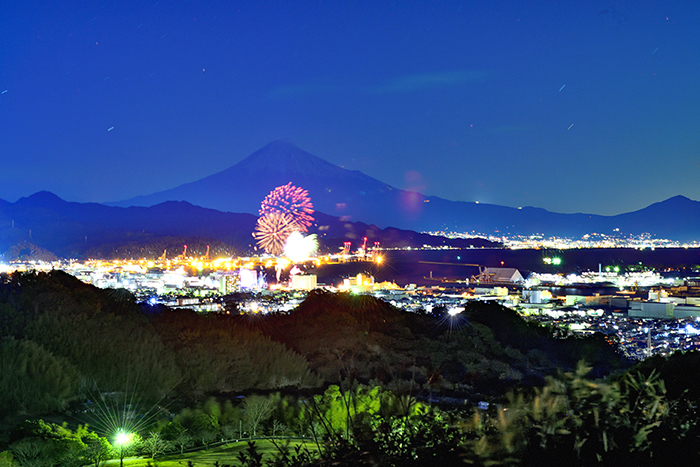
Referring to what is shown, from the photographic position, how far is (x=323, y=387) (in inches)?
468

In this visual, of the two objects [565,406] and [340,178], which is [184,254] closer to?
[565,406]

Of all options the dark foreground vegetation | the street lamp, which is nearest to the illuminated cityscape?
the dark foreground vegetation

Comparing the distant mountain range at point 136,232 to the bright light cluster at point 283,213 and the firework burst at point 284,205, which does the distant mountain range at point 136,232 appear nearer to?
the bright light cluster at point 283,213

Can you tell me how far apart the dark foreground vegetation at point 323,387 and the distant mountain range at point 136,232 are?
41.4m

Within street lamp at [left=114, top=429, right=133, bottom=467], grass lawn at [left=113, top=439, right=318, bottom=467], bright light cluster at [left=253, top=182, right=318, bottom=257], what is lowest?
grass lawn at [left=113, top=439, right=318, bottom=467]

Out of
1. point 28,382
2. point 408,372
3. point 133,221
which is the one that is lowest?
point 408,372

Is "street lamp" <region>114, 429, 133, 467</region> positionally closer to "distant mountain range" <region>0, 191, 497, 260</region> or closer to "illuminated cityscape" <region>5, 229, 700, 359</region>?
"illuminated cityscape" <region>5, 229, 700, 359</region>

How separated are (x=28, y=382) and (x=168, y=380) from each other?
2351 mm

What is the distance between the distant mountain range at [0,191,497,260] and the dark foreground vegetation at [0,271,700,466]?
1632 inches

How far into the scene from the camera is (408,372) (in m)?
13.6

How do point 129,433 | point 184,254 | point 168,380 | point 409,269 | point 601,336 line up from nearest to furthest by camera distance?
point 129,433 → point 168,380 → point 601,336 → point 184,254 → point 409,269

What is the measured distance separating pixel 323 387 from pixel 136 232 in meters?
65.9

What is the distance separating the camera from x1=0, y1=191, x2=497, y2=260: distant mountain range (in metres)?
59.8

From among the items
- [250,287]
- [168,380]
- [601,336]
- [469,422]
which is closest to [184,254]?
[250,287]
